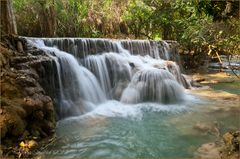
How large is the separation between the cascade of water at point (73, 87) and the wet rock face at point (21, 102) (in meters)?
1.28

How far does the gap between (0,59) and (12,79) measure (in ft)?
1.51

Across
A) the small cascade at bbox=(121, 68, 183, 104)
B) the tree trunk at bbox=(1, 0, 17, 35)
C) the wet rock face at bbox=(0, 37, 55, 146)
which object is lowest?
the small cascade at bbox=(121, 68, 183, 104)

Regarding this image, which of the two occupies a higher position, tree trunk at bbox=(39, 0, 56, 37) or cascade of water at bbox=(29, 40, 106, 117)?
tree trunk at bbox=(39, 0, 56, 37)

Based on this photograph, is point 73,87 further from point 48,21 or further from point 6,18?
point 48,21

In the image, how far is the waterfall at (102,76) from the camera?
27.6ft

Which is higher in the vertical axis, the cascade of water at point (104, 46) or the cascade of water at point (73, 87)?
the cascade of water at point (104, 46)

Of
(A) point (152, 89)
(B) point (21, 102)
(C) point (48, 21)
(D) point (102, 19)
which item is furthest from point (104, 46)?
(B) point (21, 102)

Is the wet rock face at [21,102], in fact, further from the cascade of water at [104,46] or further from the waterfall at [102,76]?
the cascade of water at [104,46]

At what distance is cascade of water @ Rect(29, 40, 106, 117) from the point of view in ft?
26.0

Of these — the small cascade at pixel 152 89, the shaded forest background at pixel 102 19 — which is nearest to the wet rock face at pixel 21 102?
the small cascade at pixel 152 89

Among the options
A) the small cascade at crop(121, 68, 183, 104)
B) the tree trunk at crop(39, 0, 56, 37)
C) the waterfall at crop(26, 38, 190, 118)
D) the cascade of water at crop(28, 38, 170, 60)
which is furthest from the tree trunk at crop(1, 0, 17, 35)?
the tree trunk at crop(39, 0, 56, 37)

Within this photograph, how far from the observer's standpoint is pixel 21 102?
18.0 ft

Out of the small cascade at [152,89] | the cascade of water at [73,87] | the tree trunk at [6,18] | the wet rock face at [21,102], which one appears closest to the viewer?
the wet rock face at [21,102]

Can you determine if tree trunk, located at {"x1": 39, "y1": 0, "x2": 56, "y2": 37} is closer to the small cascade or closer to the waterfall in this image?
the waterfall
